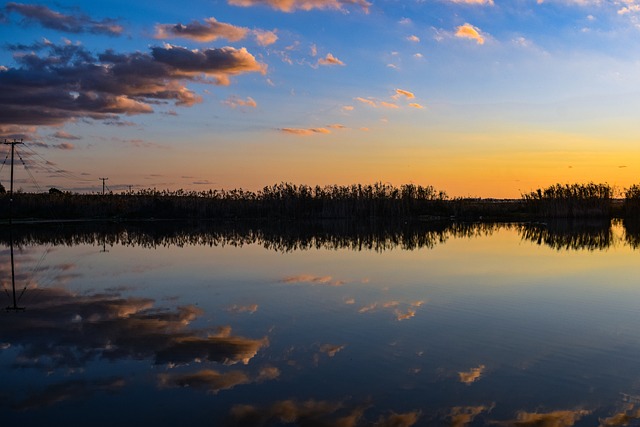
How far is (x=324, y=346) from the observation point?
7.84m

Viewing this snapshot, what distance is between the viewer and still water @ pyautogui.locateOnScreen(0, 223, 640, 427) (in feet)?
18.4

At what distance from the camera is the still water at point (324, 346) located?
559 centimetres

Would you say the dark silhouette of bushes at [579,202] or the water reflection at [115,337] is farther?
the dark silhouette of bushes at [579,202]

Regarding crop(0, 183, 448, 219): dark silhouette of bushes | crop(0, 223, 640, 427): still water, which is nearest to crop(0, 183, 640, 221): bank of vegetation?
crop(0, 183, 448, 219): dark silhouette of bushes

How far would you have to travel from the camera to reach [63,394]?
6.08 metres

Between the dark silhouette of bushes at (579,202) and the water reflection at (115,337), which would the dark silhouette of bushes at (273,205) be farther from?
the water reflection at (115,337)

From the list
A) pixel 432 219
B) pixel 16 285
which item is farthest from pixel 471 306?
pixel 432 219

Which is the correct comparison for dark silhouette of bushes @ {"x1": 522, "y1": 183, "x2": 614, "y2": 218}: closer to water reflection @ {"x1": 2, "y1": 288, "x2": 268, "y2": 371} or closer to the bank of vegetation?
the bank of vegetation

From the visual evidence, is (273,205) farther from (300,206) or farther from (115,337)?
(115,337)

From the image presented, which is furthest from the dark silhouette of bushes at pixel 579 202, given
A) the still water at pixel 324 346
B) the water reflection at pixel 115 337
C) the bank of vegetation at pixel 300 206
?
the water reflection at pixel 115 337

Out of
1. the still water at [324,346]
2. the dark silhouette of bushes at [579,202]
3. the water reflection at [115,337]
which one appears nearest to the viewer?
the still water at [324,346]

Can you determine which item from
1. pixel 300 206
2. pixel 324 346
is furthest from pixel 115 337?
pixel 300 206

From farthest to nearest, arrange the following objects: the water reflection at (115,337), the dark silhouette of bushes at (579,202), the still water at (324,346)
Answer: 1. the dark silhouette of bushes at (579,202)
2. the water reflection at (115,337)
3. the still water at (324,346)

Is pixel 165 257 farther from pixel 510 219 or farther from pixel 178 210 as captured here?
pixel 510 219
